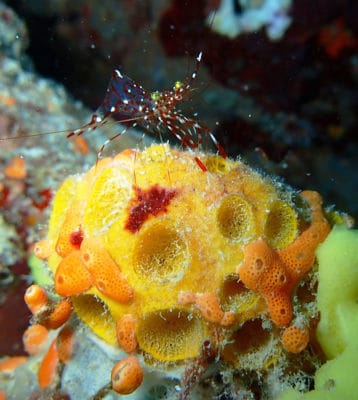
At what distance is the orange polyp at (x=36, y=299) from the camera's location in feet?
6.96

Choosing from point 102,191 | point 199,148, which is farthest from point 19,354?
point 199,148

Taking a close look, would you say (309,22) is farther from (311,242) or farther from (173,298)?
(173,298)

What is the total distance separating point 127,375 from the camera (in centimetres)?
179

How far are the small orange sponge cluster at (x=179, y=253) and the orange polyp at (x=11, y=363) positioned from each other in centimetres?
132

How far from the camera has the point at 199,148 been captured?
2.34m

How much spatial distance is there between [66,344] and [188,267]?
1175mm

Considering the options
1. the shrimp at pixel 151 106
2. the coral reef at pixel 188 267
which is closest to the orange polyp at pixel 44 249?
the coral reef at pixel 188 267

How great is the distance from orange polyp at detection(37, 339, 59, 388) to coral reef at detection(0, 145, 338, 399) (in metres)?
0.51

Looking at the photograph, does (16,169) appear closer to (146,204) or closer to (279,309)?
(146,204)

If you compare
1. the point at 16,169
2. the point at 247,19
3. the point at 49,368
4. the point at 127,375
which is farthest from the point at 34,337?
the point at 247,19

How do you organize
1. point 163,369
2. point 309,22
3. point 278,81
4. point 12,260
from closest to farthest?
point 163,369, point 12,260, point 309,22, point 278,81

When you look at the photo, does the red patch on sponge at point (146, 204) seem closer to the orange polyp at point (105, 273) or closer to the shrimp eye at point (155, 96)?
the orange polyp at point (105, 273)

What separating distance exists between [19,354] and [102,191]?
192 centimetres

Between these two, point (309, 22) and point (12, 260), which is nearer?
point (12, 260)
